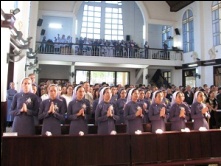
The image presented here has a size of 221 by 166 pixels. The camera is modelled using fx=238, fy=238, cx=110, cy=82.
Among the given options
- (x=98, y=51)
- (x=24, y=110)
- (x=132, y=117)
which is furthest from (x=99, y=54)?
(x=24, y=110)

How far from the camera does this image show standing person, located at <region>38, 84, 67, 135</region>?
419 centimetres

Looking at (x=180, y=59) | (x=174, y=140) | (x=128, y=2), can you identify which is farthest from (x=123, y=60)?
(x=174, y=140)

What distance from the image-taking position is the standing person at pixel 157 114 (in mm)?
4867

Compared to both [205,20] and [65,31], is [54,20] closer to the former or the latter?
[65,31]

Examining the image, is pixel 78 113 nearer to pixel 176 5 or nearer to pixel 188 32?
pixel 188 32

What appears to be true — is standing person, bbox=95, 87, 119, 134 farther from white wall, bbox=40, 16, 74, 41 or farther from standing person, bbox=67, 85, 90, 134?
white wall, bbox=40, 16, 74, 41

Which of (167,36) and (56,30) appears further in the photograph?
(167,36)

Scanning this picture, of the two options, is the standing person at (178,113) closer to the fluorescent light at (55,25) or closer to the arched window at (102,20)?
the fluorescent light at (55,25)

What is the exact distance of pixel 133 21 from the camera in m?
19.2

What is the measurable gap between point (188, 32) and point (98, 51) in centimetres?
657

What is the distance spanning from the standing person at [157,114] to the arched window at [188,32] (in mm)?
11935

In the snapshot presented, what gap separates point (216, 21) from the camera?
14141 millimetres

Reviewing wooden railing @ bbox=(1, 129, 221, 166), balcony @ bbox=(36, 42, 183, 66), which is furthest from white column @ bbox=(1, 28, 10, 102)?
Result: balcony @ bbox=(36, 42, 183, 66)

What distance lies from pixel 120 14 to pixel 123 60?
233 inches
